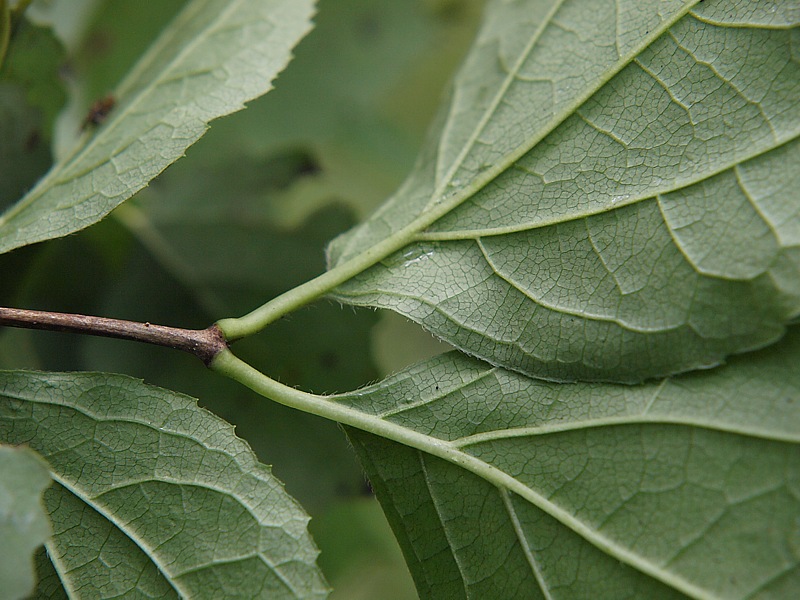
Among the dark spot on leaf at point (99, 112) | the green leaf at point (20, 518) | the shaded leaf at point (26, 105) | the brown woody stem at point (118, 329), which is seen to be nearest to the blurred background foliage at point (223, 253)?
the shaded leaf at point (26, 105)

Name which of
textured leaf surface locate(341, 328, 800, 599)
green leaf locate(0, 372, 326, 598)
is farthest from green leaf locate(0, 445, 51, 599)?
textured leaf surface locate(341, 328, 800, 599)

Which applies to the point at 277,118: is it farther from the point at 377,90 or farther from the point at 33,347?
the point at 33,347

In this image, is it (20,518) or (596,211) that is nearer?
(20,518)

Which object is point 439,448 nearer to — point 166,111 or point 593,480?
point 593,480

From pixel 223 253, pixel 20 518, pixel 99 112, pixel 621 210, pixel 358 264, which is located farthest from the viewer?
pixel 223 253

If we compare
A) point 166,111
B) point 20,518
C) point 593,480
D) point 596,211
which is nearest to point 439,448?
point 593,480

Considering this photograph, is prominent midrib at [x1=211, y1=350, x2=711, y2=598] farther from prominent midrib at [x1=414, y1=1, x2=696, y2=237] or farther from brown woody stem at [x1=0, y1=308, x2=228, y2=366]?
prominent midrib at [x1=414, y1=1, x2=696, y2=237]
